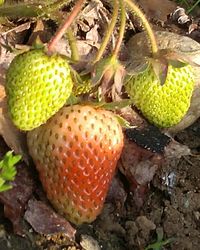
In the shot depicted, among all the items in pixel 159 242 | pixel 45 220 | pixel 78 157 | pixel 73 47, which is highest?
pixel 73 47

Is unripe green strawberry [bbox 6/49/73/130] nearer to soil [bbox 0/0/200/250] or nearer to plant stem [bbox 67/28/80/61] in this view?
plant stem [bbox 67/28/80/61]

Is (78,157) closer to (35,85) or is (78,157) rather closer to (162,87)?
(35,85)

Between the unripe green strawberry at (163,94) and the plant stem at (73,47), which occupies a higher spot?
the plant stem at (73,47)

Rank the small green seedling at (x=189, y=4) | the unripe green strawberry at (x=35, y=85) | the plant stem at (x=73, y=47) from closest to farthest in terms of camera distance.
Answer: the unripe green strawberry at (x=35, y=85), the plant stem at (x=73, y=47), the small green seedling at (x=189, y=4)

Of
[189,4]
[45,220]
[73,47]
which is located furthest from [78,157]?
[189,4]

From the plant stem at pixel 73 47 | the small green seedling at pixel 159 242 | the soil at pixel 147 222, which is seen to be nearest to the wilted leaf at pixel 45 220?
the soil at pixel 147 222

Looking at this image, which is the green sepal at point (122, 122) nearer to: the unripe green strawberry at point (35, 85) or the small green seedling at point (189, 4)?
the unripe green strawberry at point (35, 85)

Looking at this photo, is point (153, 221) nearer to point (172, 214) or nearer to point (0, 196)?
point (172, 214)
